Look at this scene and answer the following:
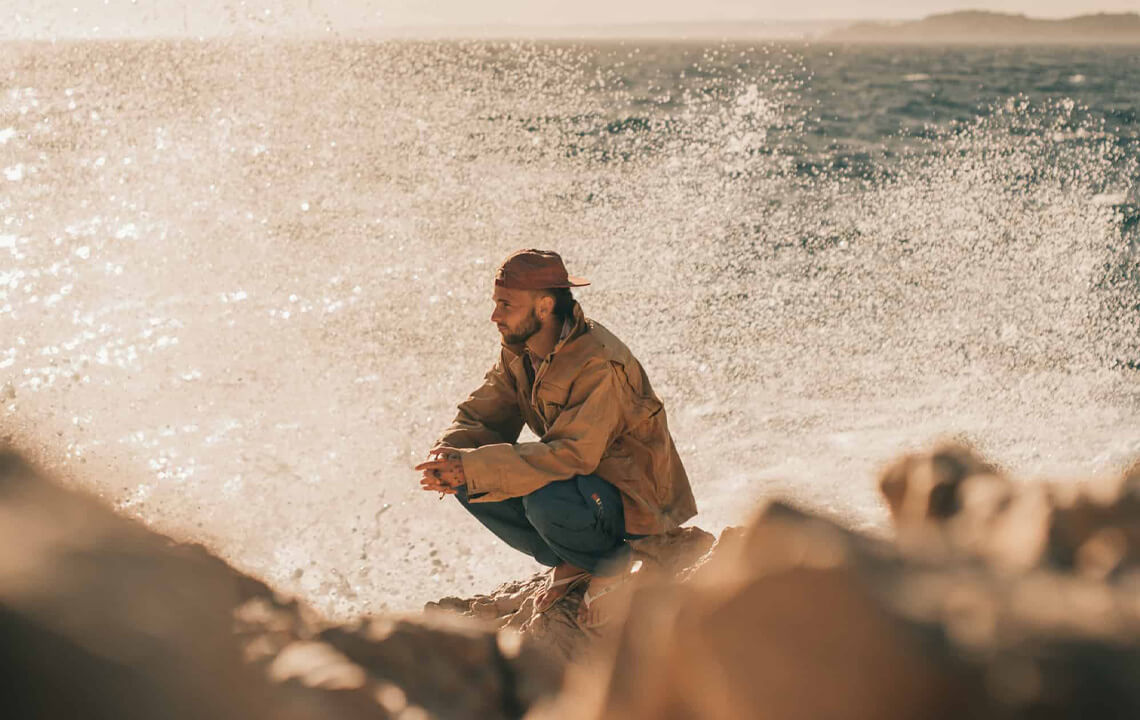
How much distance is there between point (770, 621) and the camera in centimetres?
70

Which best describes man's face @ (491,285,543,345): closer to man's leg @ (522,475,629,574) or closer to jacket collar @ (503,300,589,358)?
jacket collar @ (503,300,589,358)

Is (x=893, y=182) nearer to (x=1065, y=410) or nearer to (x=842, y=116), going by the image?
(x=1065, y=410)

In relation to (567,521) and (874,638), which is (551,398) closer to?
(567,521)

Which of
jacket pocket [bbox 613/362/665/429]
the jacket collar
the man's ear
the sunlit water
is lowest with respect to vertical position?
the sunlit water

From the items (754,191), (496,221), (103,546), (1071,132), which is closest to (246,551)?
(103,546)

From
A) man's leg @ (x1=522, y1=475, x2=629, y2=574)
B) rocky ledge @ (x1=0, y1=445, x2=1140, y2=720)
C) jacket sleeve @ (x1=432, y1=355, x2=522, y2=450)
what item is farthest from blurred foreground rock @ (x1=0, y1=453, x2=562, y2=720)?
jacket sleeve @ (x1=432, y1=355, x2=522, y2=450)

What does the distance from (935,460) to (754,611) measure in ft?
1.39

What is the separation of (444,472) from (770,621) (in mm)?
2210

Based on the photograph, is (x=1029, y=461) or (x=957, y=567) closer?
(x=957, y=567)

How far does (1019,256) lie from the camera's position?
1100 centimetres

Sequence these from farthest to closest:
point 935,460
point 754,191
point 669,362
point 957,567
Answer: point 754,191, point 669,362, point 935,460, point 957,567

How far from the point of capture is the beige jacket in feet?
9.42

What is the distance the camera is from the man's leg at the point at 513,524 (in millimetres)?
3139

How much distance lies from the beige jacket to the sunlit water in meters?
0.94
